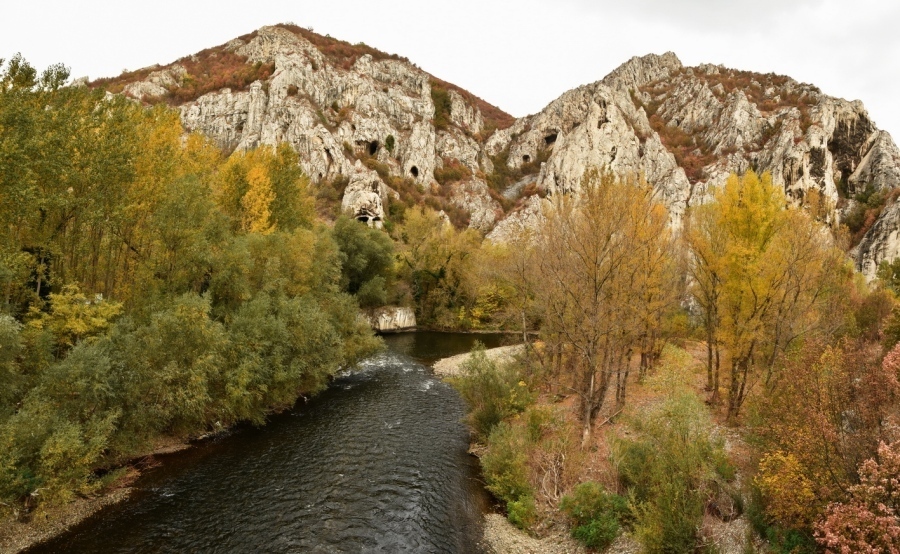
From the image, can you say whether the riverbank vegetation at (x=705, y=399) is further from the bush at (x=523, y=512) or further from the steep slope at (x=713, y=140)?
the steep slope at (x=713, y=140)

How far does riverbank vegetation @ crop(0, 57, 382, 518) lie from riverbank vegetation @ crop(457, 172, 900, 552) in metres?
11.6

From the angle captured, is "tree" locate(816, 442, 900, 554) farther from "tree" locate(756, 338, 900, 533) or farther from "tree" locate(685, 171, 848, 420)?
"tree" locate(685, 171, 848, 420)

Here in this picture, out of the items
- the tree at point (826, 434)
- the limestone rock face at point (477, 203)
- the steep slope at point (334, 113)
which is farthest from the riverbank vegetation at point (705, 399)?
the limestone rock face at point (477, 203)

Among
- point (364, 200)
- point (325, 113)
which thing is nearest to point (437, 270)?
point (364, 200)

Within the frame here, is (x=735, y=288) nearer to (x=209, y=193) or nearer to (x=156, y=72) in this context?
(x=209, y=193)

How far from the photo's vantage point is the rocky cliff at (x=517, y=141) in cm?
7056

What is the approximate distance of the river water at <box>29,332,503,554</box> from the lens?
12.3 metres

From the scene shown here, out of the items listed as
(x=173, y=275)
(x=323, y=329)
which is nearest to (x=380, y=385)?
(x=323, y=329)

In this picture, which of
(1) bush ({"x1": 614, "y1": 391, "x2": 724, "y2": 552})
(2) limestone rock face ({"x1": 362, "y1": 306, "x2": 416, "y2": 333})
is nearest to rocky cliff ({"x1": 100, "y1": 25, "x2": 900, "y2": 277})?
(2) limestone rock face ({"x1": 362, "y1": 306, "x2": 416, "y2": 333})

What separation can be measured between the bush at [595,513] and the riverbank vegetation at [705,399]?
4 cm

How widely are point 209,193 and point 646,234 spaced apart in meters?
21.5

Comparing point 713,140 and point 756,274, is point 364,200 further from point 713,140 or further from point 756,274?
point 713,140

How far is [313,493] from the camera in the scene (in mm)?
14977

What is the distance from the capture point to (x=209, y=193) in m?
22.7
